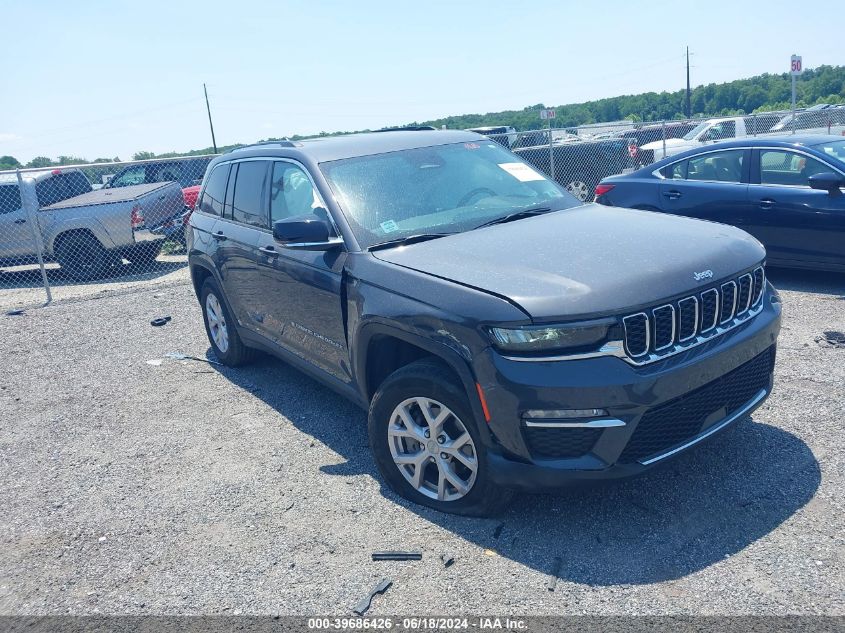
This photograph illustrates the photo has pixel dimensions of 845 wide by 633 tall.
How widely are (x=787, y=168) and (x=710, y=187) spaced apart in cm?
77

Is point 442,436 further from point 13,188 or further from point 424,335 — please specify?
Answer: point 13,188

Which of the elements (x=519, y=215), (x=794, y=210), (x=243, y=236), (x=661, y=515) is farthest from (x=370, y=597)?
(x=794, y=210)

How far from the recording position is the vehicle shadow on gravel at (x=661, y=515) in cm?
333

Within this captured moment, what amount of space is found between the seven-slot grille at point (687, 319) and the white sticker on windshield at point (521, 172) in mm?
1758

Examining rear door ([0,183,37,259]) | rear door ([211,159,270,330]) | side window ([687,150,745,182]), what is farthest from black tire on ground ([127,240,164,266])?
side window ([687,150,745,182])

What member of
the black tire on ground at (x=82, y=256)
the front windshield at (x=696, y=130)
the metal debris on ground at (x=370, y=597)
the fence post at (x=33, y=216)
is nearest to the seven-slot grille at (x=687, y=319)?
the metal debris on ground at (x=370, y=597)

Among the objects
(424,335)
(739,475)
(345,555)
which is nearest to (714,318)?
(739,475)

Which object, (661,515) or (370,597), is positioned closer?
(370,597)

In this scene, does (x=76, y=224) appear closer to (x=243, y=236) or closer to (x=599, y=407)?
(x=243, y=236)

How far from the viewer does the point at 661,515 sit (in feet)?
12.0

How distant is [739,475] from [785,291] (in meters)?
4.27

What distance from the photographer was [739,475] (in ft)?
13.0

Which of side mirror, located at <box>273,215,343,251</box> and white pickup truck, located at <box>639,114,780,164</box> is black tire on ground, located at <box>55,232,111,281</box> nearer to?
side mirror, located at <box>273,215,343,251</box>

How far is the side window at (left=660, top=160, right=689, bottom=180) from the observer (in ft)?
27.9
